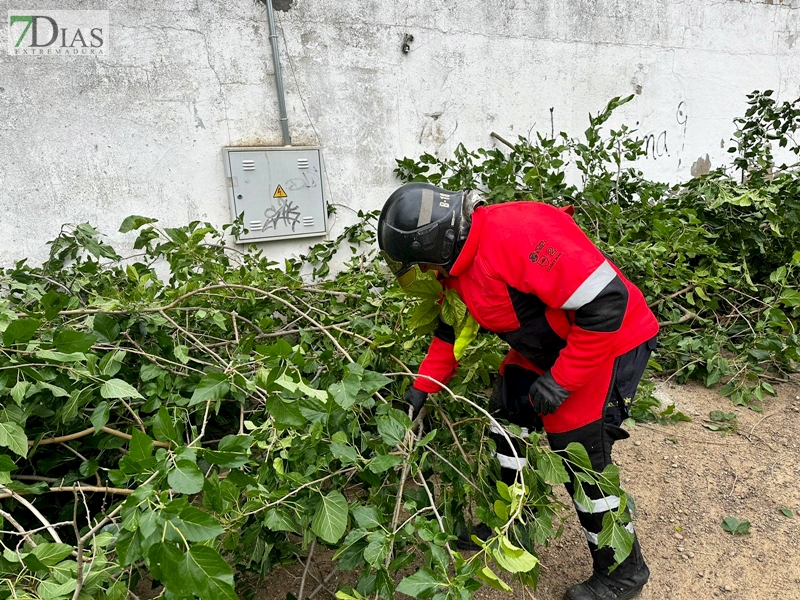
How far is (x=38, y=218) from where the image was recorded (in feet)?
11.1

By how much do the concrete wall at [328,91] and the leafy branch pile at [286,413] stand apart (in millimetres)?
302

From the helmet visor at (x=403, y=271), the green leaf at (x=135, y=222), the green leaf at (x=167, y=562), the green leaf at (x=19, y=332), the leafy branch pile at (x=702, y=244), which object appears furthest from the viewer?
the leafy branch pile at (x=702, y=244)

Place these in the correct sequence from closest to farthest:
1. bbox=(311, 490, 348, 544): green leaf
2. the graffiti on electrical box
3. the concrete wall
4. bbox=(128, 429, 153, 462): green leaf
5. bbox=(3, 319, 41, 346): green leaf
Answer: bbox=(128, 429, 153, 462): green leaf < bbox=(311, 490, 348, 544): green leaf < bbox=(3, 319, 41, 346): green leaf < the concrete wall < the graffiti on electrical box

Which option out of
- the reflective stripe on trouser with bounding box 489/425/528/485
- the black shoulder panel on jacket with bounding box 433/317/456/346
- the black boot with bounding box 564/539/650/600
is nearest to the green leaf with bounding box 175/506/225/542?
the black shoulder panel on jacket with bounding box 433/317/456/346

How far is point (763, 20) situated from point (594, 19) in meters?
2.37

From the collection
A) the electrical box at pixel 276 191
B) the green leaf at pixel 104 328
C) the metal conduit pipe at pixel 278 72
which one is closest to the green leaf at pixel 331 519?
the green leaf at pixel 104 328

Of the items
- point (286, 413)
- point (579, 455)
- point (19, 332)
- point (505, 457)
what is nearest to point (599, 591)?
point (505, 457)

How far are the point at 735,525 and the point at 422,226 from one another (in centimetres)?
199

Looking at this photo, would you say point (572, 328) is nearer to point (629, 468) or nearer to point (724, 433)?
point (629, 468)

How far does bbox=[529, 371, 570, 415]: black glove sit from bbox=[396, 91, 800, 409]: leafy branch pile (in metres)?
1.98

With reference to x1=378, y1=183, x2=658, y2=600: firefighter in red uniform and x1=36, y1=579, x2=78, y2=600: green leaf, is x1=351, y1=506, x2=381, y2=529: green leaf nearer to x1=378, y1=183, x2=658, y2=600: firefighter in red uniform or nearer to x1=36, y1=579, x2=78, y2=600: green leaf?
x1=378, y1=183, x2=658, y2=600: firefighter in red uniform

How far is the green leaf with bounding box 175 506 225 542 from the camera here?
1.11m

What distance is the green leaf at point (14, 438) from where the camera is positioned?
157 cm

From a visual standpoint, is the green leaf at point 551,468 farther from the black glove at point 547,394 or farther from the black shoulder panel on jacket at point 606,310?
the black shoulder panel on jacket at point 606,310
